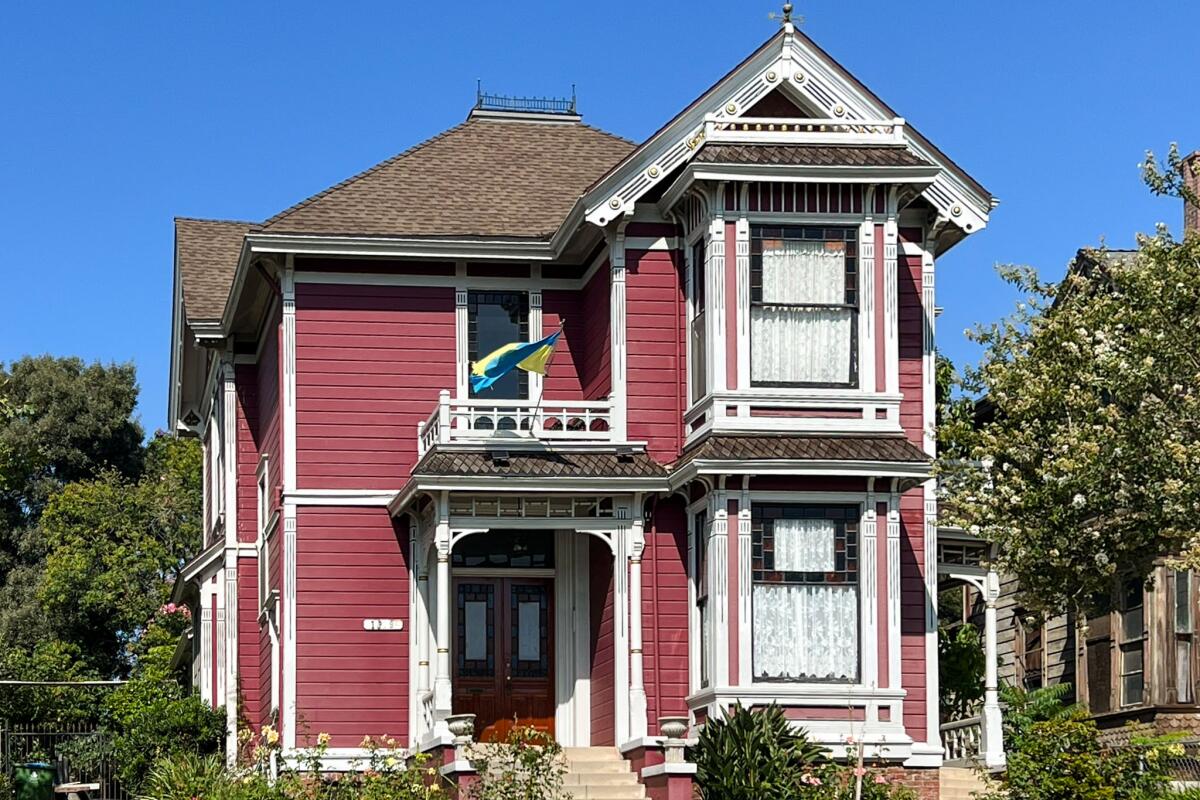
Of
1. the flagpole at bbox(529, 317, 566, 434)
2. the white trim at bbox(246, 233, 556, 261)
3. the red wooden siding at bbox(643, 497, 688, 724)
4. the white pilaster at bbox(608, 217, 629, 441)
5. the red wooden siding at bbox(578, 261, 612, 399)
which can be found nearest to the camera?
the red wooden siding at bbox(643, 497, 688, 724)

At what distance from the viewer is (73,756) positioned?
37.9 meters

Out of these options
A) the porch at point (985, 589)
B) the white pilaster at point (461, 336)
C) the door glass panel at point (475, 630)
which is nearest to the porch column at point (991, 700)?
the porch at point (985, 589)

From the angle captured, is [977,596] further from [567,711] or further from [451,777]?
[451,777]

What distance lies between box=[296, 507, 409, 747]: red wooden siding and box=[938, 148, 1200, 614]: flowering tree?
7.66 meters

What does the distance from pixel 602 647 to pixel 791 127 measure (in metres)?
7.33

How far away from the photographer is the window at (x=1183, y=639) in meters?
37.4

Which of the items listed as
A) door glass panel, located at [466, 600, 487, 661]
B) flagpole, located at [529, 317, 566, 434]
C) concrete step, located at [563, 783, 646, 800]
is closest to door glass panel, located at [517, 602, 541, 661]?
door glass panel, located at [466, 600, 487, 661]

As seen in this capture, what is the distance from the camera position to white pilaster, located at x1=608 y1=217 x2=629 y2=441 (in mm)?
27938

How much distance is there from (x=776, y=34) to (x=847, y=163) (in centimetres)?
242

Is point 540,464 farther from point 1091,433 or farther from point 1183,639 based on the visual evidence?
point 1183,639

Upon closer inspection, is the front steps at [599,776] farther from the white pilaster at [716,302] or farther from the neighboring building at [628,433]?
the white pilaster at [716,302]

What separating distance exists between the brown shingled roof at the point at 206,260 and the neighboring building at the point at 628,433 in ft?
10.2

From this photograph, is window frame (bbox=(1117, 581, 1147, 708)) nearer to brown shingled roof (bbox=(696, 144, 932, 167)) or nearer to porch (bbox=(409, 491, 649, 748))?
Result: porch (bbox=(409, 491, 649, 748))

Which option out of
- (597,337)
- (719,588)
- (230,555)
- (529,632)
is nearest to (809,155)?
(597,337)
